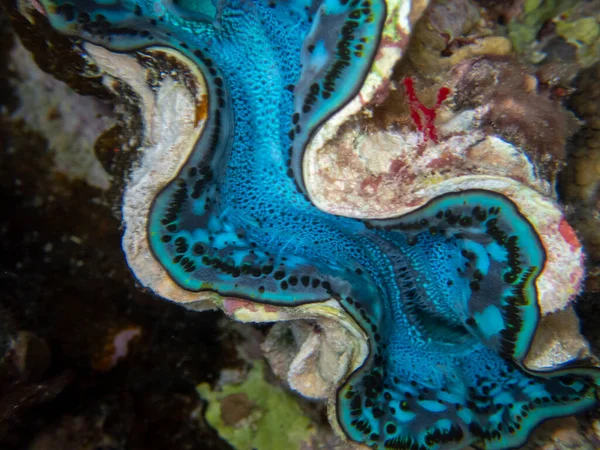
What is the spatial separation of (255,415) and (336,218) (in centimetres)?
175

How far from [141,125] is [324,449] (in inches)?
93.9

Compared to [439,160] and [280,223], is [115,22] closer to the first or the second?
[280,223]

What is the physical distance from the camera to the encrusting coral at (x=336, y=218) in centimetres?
147

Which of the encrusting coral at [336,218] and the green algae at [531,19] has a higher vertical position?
the green algae at [531,19]

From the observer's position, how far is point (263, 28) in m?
1.66

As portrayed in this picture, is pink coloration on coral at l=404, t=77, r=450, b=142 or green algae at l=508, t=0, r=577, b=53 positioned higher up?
green algae at l=508, t=0, r=577, b=53

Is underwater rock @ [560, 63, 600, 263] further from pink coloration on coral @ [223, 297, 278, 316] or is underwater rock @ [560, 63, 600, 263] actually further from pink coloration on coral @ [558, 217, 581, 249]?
pink coloration on coral @ [223, 297, 278, 316]

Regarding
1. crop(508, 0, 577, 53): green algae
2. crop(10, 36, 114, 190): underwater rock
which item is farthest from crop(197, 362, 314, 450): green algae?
crop(508, 0, 577, 53): green algae

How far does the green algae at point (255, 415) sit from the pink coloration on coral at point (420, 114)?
207 centimetres

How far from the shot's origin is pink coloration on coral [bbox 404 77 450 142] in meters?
1.57

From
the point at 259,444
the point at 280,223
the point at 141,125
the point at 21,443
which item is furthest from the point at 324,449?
the point at 141,125

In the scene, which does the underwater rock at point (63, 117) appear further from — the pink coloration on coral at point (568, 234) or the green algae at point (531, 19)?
the green algae at point (531, 19)

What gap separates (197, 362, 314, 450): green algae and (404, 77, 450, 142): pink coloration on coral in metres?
2.07

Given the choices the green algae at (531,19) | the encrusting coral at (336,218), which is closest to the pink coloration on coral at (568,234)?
the encrusting coral at (336,218)
